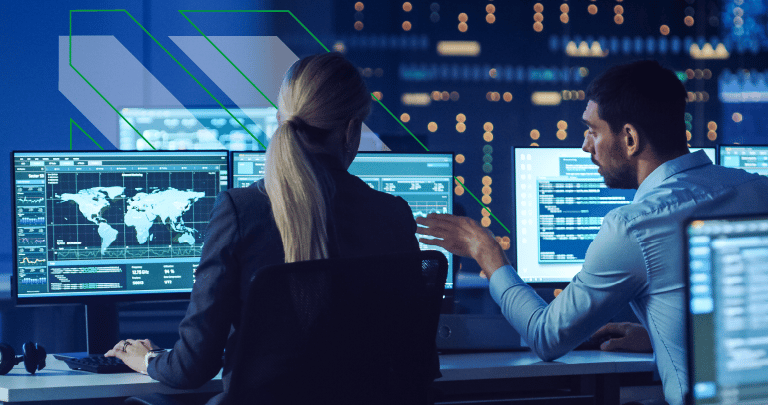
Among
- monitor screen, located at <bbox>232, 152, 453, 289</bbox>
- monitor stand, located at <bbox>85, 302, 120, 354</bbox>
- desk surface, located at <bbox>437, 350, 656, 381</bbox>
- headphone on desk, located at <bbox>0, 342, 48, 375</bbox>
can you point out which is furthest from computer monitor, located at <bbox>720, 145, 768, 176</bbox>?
headphone on desk, located at <bbox>0, 342, 48, 375</bbox>

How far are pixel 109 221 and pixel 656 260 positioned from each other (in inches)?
54.6

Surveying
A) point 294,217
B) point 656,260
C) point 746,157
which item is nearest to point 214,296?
point 294,217

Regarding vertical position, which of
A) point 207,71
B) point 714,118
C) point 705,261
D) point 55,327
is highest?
point 207,71

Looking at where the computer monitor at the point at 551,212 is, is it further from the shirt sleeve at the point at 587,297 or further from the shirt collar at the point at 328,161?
the shirt collar at the point at 328,161

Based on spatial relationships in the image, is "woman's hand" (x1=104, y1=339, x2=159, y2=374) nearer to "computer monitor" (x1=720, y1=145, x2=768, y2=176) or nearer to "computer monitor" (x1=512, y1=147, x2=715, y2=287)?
"computer monitor" (x1=512, y1=147, x2=715, y2=287)

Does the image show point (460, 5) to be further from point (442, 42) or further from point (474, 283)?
point (474, 283)

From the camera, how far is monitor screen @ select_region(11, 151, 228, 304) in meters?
1.73

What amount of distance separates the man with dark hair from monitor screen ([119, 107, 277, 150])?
5.92ft

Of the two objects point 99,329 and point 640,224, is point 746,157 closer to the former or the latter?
point 640,224

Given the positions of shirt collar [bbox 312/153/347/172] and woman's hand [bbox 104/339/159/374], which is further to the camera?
woman's hand [bbox 104/339/159/374]

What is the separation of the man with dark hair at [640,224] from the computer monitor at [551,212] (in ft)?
1.32

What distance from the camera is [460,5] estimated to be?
3.21m

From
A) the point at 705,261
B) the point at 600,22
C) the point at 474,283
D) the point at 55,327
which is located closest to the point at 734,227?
the point at 705,261

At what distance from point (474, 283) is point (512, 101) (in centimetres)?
109
